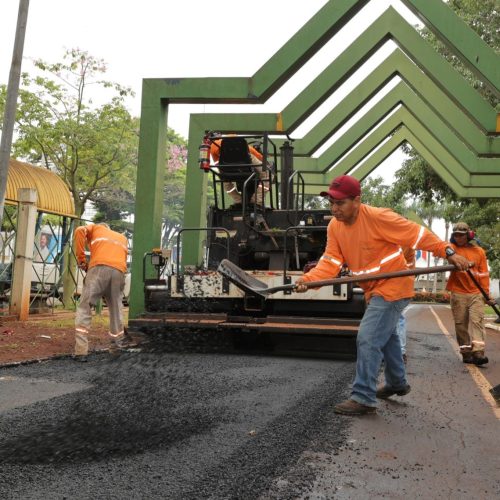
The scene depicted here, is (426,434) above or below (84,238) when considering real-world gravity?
below

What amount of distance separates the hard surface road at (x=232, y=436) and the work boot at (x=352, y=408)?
0.32 ft

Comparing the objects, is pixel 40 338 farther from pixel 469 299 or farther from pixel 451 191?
pixel 451 191

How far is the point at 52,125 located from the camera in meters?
20.9

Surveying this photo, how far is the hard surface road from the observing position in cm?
325

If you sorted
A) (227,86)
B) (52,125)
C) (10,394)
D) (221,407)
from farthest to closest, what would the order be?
(52,125) < (227,86) < (10,394) < (221,407)

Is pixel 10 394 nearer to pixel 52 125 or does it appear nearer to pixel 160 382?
pixel 160 382

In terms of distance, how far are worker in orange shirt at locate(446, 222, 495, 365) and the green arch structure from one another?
351cm

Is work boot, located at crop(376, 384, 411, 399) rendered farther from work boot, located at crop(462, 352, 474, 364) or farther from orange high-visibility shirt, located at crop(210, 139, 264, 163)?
orange high-visibility shirt, located at crop(210, 139, 264, 163)

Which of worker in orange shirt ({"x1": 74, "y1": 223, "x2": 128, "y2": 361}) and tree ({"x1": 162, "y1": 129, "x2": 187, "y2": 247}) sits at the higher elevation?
tree ({"x1": 162, "y1": 129, "x2": 187, "y2": 247})

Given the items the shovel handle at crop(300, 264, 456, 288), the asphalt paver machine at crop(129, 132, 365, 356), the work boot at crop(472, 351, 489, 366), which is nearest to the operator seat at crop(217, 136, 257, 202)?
the asphalt paver machine at crop(129, 132, 365, 356)

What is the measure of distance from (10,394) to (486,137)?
12799mm

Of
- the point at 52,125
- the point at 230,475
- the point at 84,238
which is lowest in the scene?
the point at 230,475

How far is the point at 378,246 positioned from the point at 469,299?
3.78 m

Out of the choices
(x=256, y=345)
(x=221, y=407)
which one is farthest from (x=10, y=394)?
(x=256, y=345)
